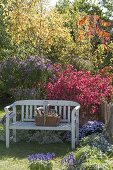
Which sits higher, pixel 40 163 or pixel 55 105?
pixel 55 105

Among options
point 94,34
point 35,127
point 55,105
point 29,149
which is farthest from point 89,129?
point 94,34

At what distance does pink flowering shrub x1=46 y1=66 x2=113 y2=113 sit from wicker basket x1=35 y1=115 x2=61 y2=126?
1.07 meters

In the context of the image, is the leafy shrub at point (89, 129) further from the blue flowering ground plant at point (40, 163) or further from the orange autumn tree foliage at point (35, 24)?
the orange autumn tree foliage at point (35, 24)

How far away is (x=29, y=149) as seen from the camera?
27.1ft

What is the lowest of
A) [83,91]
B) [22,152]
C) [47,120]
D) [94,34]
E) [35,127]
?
[22,152]

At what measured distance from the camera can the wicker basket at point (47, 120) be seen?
8.34 metres

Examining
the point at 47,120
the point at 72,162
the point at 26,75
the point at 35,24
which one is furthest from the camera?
the point at 35,24

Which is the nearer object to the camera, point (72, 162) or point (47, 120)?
point (72, 162)

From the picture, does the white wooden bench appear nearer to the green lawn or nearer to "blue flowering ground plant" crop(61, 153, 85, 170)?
the green lawn

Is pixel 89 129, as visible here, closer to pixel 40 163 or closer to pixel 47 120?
pixel 47 120

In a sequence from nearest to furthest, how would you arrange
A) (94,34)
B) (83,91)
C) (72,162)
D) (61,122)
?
(72,162) < (61,122) < (83,91) < (94,34)

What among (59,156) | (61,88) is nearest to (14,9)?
(61,88)

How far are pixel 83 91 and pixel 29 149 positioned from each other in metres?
1.92

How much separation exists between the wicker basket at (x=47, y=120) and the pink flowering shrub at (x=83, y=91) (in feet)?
3.51
